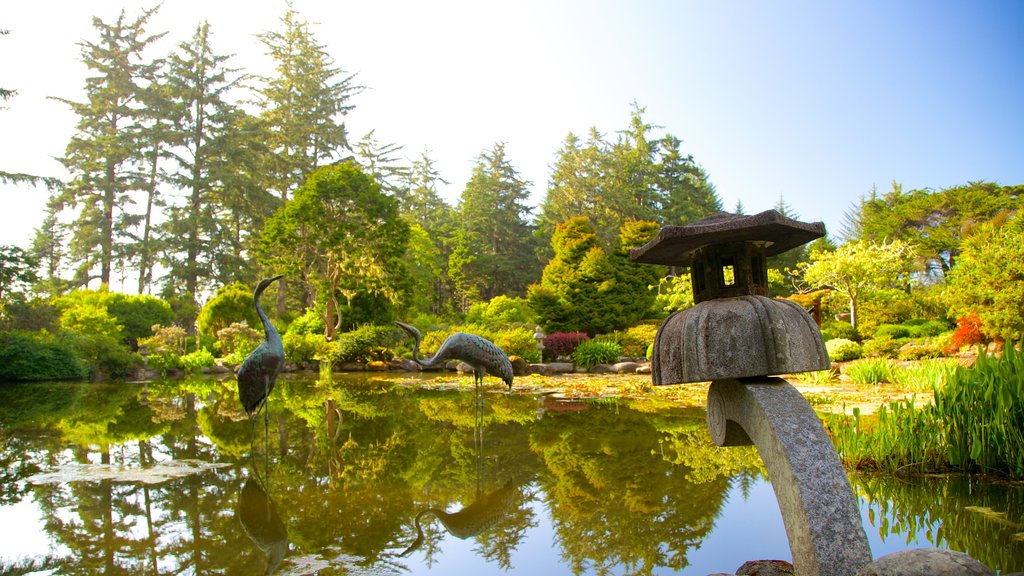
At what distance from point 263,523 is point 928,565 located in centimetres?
346

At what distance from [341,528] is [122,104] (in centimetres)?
3172

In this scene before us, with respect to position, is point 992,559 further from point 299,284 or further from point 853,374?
point 299,284

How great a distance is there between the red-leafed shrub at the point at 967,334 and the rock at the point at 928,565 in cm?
1253

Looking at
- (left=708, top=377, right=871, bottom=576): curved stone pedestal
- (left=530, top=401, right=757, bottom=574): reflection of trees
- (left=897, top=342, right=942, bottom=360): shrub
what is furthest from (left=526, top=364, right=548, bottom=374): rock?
(left=708, top=377, right=871, bottom=576): curved stone pedestal

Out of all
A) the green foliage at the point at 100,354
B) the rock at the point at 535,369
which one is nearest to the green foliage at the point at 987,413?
the rock at the point at 535,369

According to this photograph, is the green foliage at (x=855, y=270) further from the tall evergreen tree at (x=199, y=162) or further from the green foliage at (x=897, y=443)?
the tall evergreen tree at (x=199, y=162)

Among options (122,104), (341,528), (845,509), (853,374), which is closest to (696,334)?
(845,509)

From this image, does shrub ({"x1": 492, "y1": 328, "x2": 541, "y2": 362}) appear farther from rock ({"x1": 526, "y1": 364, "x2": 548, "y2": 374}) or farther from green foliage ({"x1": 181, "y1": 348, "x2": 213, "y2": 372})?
green foliage ({"x1": 181, "y1": 348, "x2": 213, "y2": 372})

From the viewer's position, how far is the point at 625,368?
15.1m

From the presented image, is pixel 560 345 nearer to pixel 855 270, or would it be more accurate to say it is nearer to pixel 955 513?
pixel 855 270

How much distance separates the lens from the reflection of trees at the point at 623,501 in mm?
3092

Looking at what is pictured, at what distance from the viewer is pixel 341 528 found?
347cm

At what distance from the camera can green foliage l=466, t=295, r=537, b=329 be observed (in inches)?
856

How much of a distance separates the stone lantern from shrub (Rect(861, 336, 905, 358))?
12.9 metres
